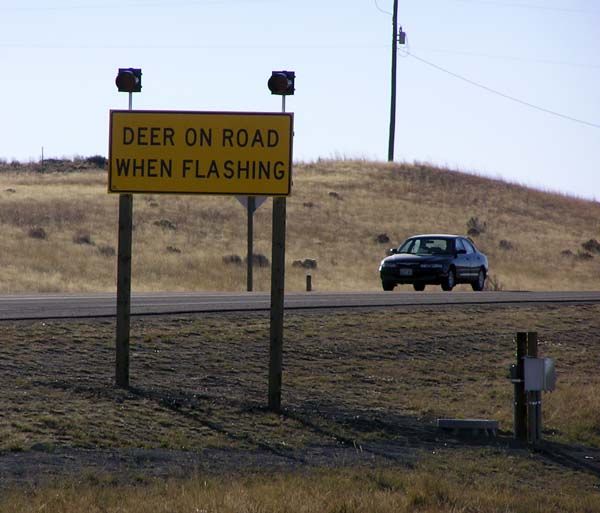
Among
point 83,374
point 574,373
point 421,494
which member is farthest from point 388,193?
point 421,494

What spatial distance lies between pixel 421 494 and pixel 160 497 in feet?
6.96

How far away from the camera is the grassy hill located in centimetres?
4853

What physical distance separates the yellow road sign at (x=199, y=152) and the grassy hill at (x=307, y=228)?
25.8 m

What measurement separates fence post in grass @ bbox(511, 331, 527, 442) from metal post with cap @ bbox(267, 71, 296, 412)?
8.36 feet

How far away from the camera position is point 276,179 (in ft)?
48.5

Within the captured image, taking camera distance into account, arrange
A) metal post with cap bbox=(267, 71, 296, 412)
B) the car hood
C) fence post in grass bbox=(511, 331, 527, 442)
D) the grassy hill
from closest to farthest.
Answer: fence post in grass bbox=(511, 331, 527, 442) < metal post with cap bbox=(267, 71, 296, 412) < the car hood < the grassy hill

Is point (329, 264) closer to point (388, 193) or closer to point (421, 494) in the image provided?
point (388, 193)

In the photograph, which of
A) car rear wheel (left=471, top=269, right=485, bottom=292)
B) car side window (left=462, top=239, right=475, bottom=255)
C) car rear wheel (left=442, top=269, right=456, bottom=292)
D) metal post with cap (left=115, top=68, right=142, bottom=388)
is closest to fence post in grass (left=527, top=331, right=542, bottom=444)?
metal post with cap (left=115, top=68, right=142, bottom=388)

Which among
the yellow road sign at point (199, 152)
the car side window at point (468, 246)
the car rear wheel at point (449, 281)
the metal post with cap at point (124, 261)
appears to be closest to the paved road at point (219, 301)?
the car rear wheel at point (449, 281)

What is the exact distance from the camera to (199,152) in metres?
14.9

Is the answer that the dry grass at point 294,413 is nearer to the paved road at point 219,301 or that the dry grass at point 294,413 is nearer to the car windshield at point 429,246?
the paved road at point 219,301

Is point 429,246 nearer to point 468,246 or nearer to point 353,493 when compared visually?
point 468,246

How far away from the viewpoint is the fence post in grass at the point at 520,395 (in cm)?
1431

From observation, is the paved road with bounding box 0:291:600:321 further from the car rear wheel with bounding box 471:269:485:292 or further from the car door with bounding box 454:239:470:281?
the car rear wheel with bounding box 471:269:485:292
